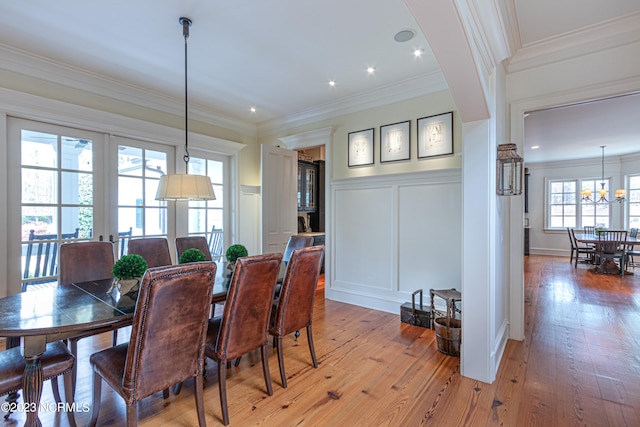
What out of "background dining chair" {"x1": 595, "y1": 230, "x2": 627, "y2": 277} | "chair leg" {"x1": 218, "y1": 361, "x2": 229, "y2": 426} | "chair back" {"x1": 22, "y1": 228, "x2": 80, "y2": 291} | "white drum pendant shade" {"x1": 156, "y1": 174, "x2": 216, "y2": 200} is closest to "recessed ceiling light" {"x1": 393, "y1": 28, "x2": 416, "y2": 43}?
"white drum pendant shade" {"x1": 156, "y1": 174, "x2": 216, "y2": 200}

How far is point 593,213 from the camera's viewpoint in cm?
830

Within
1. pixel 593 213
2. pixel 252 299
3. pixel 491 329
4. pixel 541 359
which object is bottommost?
pixel 541 359

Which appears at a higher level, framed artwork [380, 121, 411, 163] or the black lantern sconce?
framed artwork [380, 121, 411, 163]

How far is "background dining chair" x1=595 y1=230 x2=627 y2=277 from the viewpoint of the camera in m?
5.92

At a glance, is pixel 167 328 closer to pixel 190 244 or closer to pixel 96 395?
pixel 96 395

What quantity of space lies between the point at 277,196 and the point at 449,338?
2.87 meters

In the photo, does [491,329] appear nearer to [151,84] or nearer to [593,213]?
[151,84]

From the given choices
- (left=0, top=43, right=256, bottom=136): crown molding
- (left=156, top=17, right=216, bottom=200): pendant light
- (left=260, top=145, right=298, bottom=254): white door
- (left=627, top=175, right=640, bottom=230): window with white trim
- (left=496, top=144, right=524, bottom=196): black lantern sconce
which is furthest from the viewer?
(left=627, top=175, right=640, bottom=230): window with white trim

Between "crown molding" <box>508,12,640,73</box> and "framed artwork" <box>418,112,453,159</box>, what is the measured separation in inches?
29.1

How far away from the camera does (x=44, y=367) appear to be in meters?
1.52

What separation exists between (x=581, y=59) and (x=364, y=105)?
84.9 inches

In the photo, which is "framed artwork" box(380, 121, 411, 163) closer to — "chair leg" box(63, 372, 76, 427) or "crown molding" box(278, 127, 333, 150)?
"crown molding" box(278, 127, 333, 150)

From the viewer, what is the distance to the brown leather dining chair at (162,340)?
54.3 inches

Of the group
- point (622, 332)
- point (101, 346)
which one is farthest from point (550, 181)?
point (101, 346)
